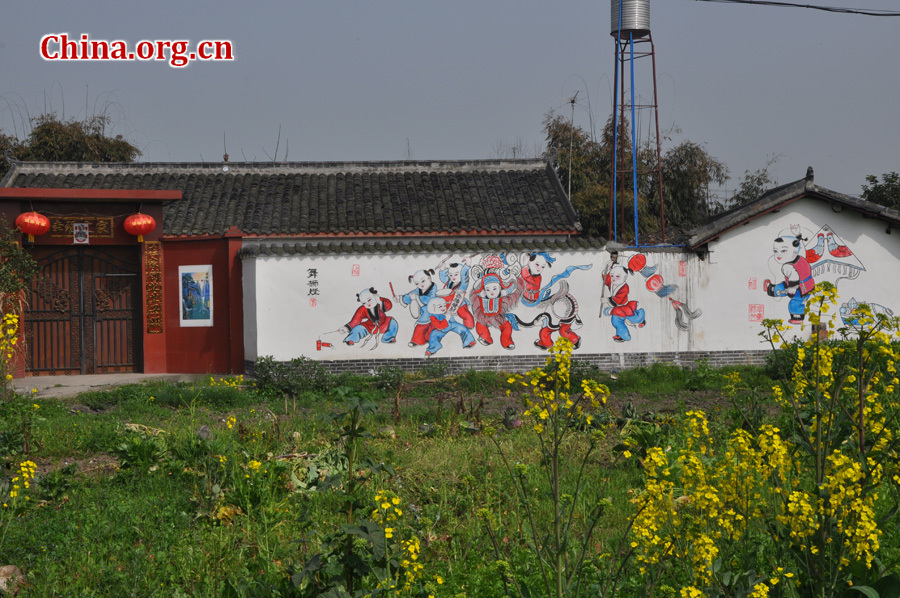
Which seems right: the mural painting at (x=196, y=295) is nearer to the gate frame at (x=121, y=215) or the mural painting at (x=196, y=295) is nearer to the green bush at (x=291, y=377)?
the gate frame at (x=121, y=215)

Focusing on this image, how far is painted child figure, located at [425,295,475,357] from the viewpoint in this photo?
12.4 m

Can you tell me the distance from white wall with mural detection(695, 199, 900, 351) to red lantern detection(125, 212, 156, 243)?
29.2 ft

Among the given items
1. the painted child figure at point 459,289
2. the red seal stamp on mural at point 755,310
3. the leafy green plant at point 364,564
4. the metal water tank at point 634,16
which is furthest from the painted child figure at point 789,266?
the leafy green plant at point 364,564

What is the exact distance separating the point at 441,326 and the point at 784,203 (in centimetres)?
571

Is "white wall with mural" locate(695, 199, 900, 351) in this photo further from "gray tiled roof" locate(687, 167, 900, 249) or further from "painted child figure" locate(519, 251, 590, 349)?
"painted child figure" locate(519, 251, 590, 349)

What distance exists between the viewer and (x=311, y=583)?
3.47 meters

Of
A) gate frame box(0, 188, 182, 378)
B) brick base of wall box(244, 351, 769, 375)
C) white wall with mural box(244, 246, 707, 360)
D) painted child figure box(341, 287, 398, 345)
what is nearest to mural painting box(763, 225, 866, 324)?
brick base of wall box(244, 351, 769, 375)

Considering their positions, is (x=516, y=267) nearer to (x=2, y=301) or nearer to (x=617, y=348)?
(x=617, y=348)

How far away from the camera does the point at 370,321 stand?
12422mm

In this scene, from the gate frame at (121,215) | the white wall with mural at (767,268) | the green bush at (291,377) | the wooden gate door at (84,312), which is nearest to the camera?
the green bush at (291,377)

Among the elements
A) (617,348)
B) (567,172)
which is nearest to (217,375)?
(617,348)

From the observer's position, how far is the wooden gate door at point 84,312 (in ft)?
43.1

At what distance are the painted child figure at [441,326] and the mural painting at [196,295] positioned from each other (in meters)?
3.79

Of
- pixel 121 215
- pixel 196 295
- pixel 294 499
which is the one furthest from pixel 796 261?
pixel 121 215
